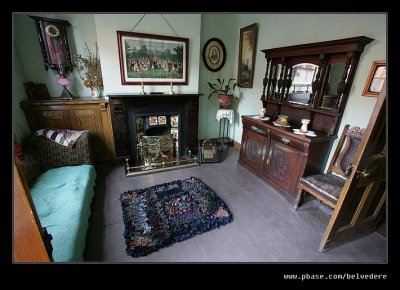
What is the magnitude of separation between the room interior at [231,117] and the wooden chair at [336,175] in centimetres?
9

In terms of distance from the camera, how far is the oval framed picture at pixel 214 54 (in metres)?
3.47

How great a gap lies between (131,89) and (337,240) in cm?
317

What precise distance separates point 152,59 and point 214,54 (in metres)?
1.29

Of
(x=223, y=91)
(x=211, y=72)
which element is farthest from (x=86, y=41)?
(x=223, y=91)

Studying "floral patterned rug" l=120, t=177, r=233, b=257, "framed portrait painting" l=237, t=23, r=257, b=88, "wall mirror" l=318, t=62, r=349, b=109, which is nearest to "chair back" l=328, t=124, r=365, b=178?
"wall mirror" l=318, t=62, r=349, b=109

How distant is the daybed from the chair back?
8.50ft

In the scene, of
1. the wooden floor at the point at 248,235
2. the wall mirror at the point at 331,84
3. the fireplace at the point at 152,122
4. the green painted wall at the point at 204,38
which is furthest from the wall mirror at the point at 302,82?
the fireplace at the point at 152,122

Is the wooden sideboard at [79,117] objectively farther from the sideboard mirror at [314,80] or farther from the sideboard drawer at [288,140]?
the sideboard mirror at [314,80]

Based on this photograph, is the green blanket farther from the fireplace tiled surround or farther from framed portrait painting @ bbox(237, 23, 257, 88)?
framed portrait painting @ bbox(237, 23, 257, 88)

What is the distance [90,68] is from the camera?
284cm

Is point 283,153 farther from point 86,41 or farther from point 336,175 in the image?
point 86,41

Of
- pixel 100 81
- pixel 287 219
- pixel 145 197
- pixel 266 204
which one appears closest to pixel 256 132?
pixel 266 204
